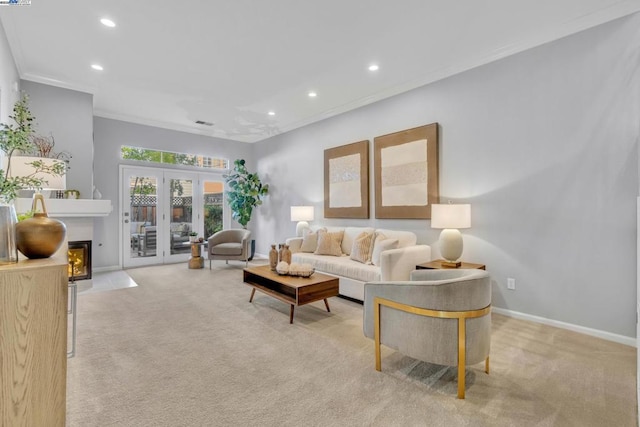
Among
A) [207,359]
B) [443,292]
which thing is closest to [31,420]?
[207,359]

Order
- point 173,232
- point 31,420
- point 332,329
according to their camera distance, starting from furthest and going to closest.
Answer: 1. point 173,232
2. point 332,329
3. point 31,420

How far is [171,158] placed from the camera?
6.55m

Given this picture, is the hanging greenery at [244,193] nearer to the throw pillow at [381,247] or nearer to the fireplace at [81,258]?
the fireplace at [81,258]

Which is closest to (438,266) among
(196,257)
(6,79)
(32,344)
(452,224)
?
(452,224)

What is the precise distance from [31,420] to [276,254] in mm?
2692

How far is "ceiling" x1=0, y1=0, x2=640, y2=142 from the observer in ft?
8.96

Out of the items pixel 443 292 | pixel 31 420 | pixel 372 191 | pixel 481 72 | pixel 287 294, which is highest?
pixel 481 72

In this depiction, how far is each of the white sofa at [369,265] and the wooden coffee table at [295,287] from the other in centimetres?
48

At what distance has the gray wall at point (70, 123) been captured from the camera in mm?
4312

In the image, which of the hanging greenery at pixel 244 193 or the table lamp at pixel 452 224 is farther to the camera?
the hanging greenery at pixel 244 193

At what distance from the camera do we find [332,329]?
116 inches

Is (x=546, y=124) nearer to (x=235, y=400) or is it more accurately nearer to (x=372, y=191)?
(x=372, y=191)

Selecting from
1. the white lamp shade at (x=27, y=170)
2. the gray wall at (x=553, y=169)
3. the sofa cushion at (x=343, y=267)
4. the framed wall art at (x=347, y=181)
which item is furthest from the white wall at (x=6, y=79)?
the gray wall at (x=553, y=169)

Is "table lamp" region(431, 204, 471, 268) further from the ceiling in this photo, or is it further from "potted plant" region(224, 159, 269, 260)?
"potted plant" region(224, 159, 269, 260)
